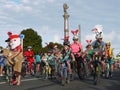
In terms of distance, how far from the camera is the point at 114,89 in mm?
14750

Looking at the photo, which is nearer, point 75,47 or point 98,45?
point 98,45

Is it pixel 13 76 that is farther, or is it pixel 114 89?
pixel 13 76

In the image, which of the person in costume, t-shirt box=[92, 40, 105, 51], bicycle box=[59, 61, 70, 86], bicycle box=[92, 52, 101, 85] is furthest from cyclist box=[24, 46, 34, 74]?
bicycle box=[59, 61, 70, 86]

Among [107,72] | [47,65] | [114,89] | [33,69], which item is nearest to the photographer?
[114,89]

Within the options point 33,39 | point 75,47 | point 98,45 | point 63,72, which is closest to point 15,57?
point 63,72

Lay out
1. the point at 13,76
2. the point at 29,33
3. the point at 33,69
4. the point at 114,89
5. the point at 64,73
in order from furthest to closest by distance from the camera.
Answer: the point at 29,33
the point at 33,69
the point at 13,76
the point at 64,73
the point at 114,89

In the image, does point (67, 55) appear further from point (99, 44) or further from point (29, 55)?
point (29, 55)

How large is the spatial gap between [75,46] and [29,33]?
69.6 meters

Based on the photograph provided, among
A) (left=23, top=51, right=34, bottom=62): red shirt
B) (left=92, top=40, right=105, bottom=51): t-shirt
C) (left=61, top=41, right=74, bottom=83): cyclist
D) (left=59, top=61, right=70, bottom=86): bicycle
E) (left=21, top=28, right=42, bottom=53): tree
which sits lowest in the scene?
(left=59, top=61, right=70, bottom=86): bicycle

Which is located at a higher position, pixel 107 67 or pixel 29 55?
pixel 29 55

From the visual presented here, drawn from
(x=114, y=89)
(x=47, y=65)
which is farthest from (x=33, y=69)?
(x=114, y=89)

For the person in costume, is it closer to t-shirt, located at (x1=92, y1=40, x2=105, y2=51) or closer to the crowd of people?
the crowd of people

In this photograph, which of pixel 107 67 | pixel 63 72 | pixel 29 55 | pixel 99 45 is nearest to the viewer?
pixel 63 72

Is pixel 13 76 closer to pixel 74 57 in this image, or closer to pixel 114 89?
pixel 74 57
